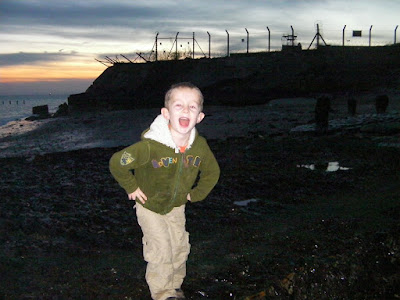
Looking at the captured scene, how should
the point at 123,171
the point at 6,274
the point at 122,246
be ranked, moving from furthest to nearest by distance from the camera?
the point at 122,246 → the point at 6,274 → the point at 123,171

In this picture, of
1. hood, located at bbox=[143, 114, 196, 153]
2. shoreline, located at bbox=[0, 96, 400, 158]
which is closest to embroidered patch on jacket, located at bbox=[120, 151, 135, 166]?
hood, located at bbox=[143, 114, 196, 153]

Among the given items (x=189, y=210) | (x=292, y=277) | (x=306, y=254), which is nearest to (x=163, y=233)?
(x=292, y=277)

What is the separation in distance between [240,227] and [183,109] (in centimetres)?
283

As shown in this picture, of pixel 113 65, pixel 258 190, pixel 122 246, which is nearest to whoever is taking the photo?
pixel 122 246

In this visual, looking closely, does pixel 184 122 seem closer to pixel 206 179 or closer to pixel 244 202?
pixel 206 179

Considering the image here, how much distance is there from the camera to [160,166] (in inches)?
127

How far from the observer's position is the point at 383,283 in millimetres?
3562

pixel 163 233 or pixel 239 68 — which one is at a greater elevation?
pixel 239 68

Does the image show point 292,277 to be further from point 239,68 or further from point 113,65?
point 113,65

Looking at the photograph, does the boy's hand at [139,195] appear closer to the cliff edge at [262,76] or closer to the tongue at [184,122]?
the tongue at [184,122]

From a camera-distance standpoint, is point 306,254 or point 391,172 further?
point 391,172

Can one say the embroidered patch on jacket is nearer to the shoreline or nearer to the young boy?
the young boy

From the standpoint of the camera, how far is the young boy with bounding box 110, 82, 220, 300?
3.16 meters

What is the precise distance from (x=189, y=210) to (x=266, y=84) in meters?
26.5
